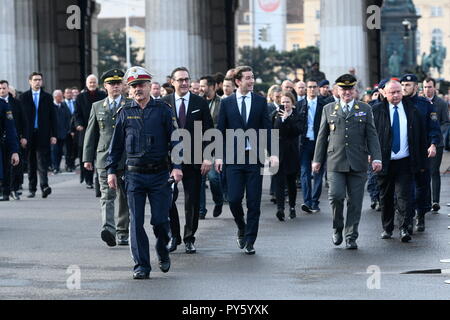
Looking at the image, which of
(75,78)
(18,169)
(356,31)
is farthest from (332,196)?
(75,78)

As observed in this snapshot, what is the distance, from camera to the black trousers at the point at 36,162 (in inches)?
857

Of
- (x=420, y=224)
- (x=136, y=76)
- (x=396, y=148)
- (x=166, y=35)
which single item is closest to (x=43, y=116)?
(x=420, y=224)

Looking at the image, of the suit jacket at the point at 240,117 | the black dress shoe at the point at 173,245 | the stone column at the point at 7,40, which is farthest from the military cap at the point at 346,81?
the stone column at the point at 7,40

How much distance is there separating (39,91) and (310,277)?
36.2 ft

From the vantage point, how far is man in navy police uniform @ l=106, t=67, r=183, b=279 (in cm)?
1200

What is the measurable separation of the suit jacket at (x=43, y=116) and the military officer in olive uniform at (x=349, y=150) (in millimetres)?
8302

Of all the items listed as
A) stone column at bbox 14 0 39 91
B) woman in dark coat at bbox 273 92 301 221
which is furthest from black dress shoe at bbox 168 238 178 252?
stone column at bbox 14 0 39 91

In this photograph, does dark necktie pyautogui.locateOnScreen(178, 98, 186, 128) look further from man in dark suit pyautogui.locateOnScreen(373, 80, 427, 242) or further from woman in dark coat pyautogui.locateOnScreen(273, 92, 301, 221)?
woman in dark coat pyautogui.locateOnScreen(273, 92, 301, 221)

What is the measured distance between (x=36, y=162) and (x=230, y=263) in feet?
31.9

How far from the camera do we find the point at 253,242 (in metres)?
13.8

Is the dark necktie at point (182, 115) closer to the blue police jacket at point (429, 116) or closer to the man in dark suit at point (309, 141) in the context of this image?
the blue police jacket at point (429, 116)

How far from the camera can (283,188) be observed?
1795 cm

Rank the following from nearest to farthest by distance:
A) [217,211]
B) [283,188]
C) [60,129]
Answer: [283,188]
[217,211]
[60,129]

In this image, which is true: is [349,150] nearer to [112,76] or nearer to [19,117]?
[112,76]
